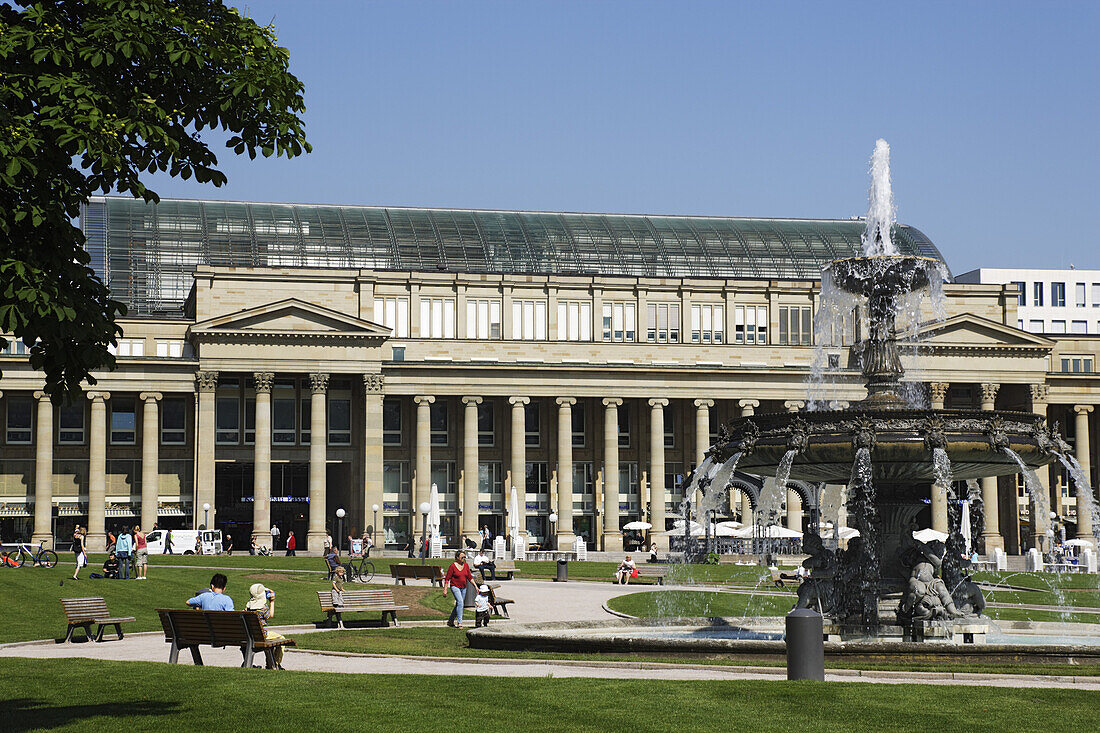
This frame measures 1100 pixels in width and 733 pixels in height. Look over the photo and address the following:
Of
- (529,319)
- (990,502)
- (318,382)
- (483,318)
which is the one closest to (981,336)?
(990,502)

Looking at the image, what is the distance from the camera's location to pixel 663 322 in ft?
373

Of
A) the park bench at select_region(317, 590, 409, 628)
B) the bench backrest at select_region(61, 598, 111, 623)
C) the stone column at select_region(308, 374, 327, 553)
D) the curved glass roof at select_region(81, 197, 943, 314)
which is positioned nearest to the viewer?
the bench backrest at select_region(61, 598, 111, 623)

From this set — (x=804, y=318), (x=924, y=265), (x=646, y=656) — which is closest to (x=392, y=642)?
(x=646, y=656)

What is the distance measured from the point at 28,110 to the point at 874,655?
1678 cm

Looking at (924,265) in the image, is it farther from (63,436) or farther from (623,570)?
(63,436)

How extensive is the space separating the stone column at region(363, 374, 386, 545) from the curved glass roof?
13930 mm

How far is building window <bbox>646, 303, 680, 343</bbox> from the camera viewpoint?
113375 millimetres

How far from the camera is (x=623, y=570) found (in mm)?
62531

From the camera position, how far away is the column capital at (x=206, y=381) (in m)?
97.4

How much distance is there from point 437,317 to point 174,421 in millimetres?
20963

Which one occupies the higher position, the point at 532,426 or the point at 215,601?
the point at 532,426

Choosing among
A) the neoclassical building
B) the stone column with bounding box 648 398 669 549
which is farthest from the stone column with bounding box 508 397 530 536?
the stone column with bounding box 648 398 669 549

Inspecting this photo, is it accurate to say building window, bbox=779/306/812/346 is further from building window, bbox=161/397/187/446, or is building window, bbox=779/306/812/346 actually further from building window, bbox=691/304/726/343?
building window, bbox=161/397/187/446

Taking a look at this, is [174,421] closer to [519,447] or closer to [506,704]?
[519,447]
